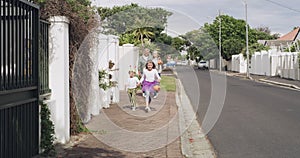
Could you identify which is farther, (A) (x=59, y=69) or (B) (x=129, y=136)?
(B) (x=129, y=136)

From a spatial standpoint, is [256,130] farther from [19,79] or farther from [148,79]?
[19,79]

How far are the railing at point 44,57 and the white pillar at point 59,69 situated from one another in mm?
155

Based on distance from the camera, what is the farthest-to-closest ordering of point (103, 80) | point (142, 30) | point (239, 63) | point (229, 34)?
point (229, 34)
point (239, 63)
point (142, 30)
point (103, 80)

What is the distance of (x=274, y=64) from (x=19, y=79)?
4235cm

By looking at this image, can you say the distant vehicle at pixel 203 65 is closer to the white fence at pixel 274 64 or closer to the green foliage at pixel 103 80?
the white fence at pixel 274 64

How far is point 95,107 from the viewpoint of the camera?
13875mm

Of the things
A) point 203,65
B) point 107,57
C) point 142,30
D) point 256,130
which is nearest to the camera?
point 256,130

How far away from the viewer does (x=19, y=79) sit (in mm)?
7168

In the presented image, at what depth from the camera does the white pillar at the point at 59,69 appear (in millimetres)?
9234

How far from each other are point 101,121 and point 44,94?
4343 millimetres

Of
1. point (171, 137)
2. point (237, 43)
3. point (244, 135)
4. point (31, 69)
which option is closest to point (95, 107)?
point (171, 137)

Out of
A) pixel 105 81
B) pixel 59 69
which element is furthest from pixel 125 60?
pixel 59 69

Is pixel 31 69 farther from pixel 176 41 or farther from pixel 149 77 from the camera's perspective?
pixel 176 41

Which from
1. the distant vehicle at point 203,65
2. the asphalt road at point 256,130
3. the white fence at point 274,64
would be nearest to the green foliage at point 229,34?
the distant vehicle at point 203,65
